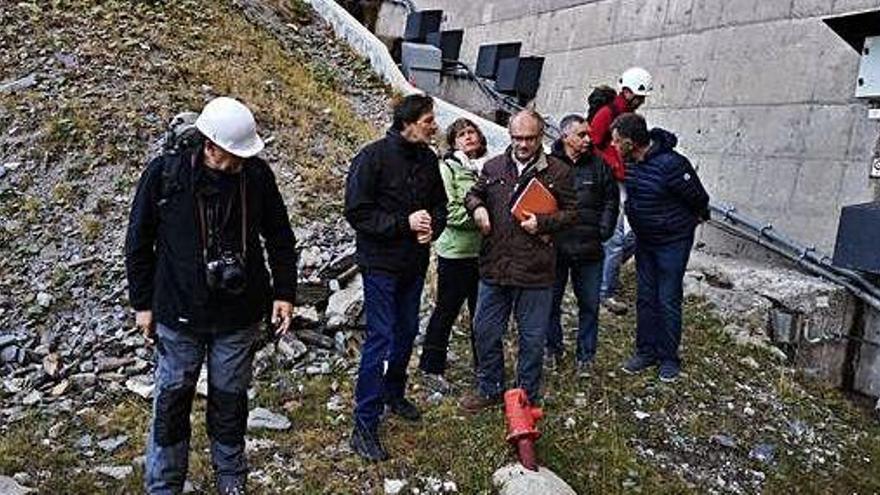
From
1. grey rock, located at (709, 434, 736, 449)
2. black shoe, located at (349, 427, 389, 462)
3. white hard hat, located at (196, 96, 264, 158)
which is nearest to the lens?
white hard hat, located at (196, 96, 264, 158)

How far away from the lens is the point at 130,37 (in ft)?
33.0

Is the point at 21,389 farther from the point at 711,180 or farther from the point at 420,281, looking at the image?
the point at 711,180

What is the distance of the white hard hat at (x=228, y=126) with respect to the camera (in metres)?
3.33

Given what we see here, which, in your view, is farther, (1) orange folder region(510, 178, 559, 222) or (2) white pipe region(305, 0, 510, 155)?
(2) white pipe region(305, 0, 510, 155)

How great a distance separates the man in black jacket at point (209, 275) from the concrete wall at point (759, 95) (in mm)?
4760

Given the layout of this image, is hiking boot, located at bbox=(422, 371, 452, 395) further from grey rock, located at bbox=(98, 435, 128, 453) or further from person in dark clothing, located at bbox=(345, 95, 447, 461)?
grey rock, located at bbox=(98, 435, 128, 453)

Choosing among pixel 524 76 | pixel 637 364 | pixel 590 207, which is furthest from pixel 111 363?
pixel 524 76

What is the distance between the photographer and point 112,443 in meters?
4.32

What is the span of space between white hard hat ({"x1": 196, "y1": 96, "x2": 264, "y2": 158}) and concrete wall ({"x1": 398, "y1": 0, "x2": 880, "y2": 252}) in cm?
496

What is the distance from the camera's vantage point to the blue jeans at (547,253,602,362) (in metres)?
5.23

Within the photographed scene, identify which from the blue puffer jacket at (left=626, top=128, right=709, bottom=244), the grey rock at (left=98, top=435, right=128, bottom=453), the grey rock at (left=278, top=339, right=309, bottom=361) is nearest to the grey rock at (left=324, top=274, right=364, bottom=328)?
the grey rock at (left=278, top=339, right=309, bottom=361)

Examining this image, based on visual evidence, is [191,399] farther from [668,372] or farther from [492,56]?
[492,56]

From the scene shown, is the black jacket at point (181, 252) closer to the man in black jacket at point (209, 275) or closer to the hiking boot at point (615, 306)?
the man in black jacket at point (209, 275)

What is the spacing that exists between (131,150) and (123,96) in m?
1.17
